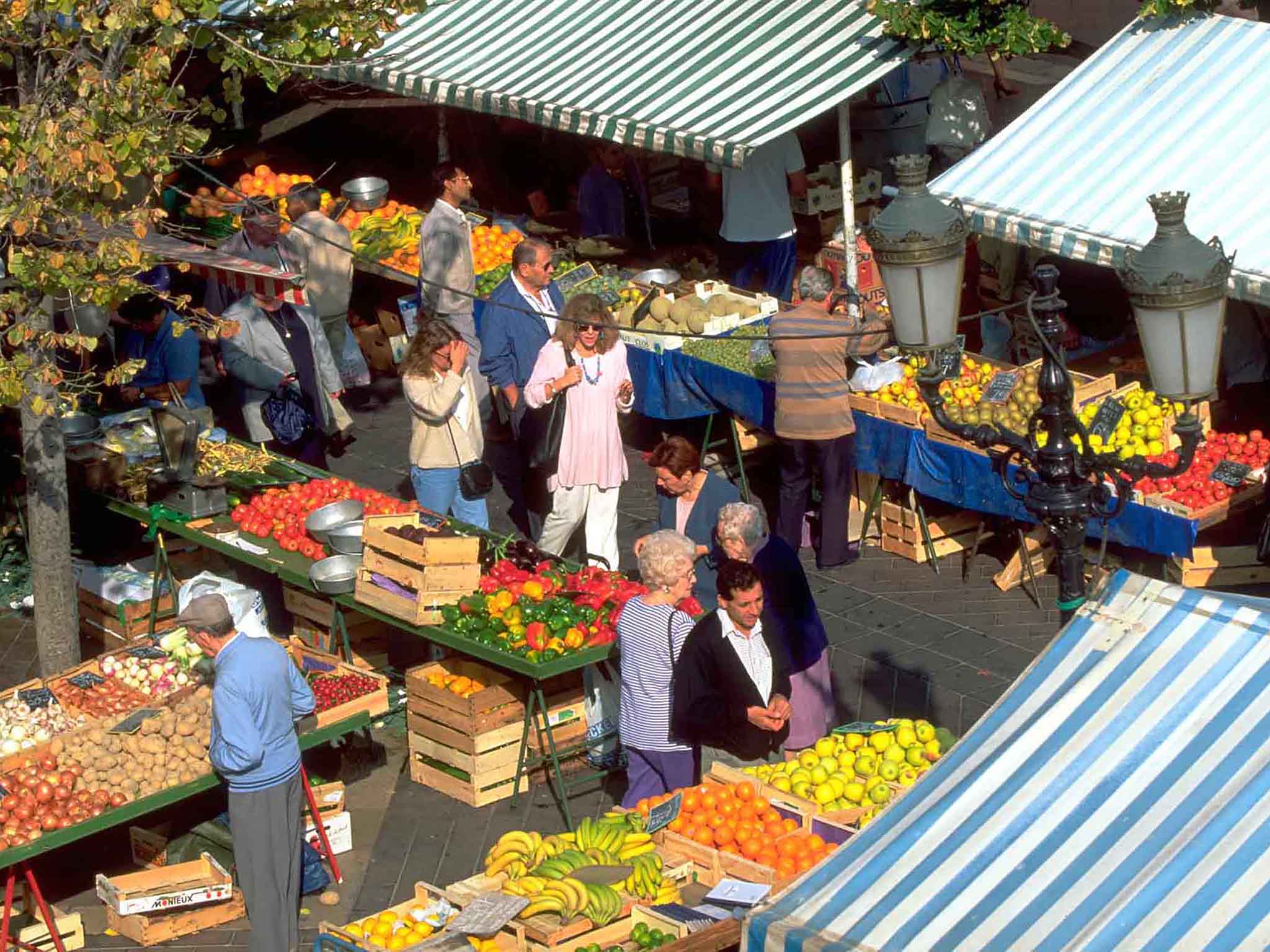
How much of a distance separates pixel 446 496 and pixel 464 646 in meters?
2.03

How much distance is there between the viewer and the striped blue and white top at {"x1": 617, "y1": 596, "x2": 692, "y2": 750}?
9.77 metres

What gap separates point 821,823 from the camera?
364 inches

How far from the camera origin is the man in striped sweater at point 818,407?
12.9 m

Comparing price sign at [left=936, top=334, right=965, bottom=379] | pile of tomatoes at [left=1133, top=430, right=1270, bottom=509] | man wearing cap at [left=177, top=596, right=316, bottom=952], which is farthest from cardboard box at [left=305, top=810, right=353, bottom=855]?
pile of tomatoes at [left=1133, top=430, right=1270, bottom=509]

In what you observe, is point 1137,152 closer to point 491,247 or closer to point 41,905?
point 491,247

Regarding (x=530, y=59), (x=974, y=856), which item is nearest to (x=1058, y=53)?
(x=530, y=59)

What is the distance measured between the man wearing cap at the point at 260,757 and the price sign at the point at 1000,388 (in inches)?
196

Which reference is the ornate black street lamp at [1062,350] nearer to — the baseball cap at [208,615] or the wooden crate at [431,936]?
the wooden crate at [431,936]

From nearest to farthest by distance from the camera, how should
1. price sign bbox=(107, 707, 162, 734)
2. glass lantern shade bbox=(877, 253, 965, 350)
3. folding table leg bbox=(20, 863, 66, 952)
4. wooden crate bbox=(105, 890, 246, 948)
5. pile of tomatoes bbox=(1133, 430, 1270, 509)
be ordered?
glass lantern shade bbox=(877, 253, 965, 350) → folding table leg bbox=(20, 863, 66, 952) → wooden crate bbox=(105, 890, 246, 948) → price sign bbox=(107, 707, 162, 734) → pile of tomatoes bbox=(1133, 430, 1270, 509)

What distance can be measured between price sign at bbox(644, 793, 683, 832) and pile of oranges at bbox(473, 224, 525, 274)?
7.65 meters

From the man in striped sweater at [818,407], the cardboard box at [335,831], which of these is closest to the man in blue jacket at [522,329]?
the man in striped sweater at [818,407]

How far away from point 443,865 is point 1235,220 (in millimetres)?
5831

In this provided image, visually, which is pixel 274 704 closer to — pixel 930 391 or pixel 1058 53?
pixel 930 391

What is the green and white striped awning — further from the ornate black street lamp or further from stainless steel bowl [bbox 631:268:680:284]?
the ornate black street lamp
